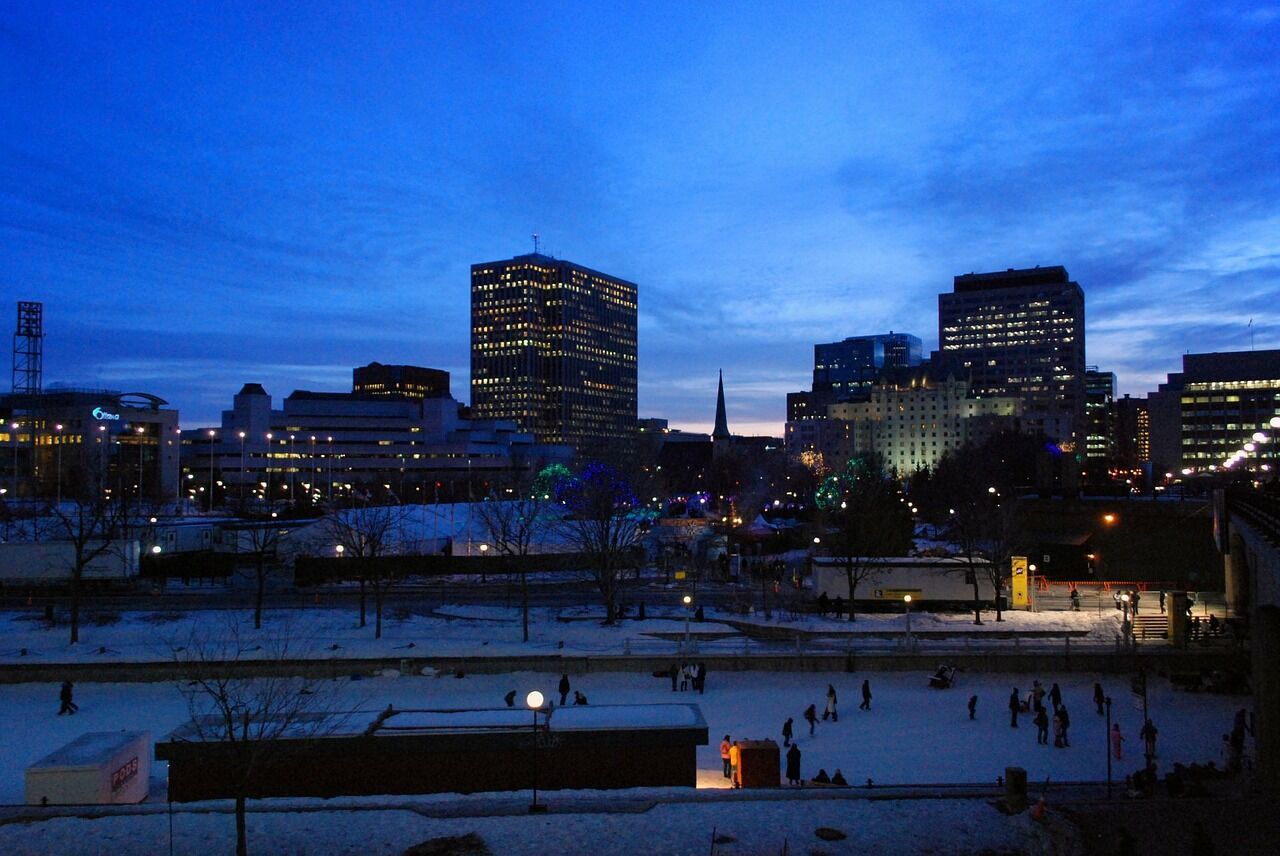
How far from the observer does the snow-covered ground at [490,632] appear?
33.2 metres

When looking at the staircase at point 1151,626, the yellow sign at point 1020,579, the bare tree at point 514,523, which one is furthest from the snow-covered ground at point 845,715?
the bare tree at point 514,523

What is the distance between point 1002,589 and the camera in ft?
143

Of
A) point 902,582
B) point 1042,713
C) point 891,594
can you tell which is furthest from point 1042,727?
point 902,582

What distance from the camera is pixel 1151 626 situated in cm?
3709

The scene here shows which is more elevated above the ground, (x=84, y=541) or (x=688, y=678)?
(x=84, y=541)

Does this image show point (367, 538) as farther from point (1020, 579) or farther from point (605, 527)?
point (1020, 579)

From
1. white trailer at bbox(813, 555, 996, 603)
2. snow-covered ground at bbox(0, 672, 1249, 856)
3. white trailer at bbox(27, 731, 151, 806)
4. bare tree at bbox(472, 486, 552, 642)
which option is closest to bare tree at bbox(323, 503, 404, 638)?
bare tree at bbox(472, 486, 552, 642)

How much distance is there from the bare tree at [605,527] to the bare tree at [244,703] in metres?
13.5

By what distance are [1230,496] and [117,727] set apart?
40.5 meters

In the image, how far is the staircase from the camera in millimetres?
36438

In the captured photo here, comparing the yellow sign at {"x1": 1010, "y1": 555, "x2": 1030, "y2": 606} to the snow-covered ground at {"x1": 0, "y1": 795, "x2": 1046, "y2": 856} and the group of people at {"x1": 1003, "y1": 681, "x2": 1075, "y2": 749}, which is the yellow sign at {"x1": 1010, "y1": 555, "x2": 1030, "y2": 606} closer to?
the group of people at {"x1": 1003, "y1": 681, "x2": 1075, "y2": 749}

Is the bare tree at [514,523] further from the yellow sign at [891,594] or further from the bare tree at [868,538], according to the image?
the yellow sign at [891,594]

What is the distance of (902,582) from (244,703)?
32202 mm

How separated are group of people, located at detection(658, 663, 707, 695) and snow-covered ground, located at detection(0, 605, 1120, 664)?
238 cm
